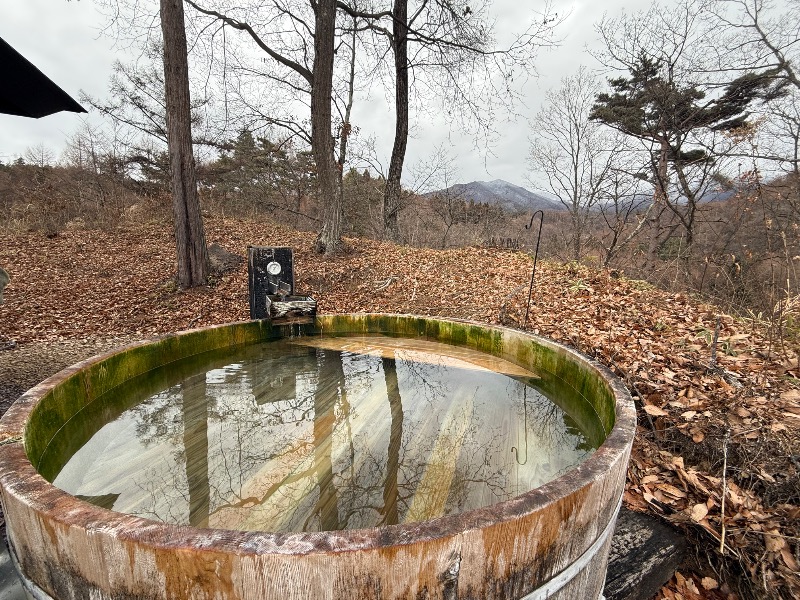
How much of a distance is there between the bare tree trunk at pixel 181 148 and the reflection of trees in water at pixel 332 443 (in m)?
3.90

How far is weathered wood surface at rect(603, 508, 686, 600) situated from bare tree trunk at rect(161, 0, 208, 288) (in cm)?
615

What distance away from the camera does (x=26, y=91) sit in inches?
102

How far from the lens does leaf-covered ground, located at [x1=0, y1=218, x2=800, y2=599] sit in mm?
1747

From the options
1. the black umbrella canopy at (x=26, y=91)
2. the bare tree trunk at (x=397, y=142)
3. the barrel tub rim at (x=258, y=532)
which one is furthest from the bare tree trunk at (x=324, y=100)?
the barrel tub rim at (x=258, y=532)

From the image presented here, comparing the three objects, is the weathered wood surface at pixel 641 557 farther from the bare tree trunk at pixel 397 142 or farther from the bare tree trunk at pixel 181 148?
the bare tree trunk at pixel 397 142

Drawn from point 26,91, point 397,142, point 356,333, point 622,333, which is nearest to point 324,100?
point 397,142

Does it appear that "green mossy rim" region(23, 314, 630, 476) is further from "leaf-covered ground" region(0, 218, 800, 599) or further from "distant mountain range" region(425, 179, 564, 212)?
"distant mountain range" region(425, 179, 564, 212)

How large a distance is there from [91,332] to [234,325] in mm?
3069

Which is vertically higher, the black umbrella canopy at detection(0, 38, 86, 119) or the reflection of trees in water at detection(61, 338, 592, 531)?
the black umbrella canopy at detection(0, 38, 86, 119)

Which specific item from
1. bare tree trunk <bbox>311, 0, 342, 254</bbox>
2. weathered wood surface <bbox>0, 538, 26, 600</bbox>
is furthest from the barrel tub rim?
bare tree trunk <bbox>311, 0, 342, 254</bbox>

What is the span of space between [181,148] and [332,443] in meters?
5.59

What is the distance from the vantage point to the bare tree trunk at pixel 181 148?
17.7 feet

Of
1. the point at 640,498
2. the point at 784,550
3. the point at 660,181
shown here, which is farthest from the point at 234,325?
the point at 660,181

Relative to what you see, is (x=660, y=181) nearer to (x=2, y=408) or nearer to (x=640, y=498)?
(x=640, y=498)
